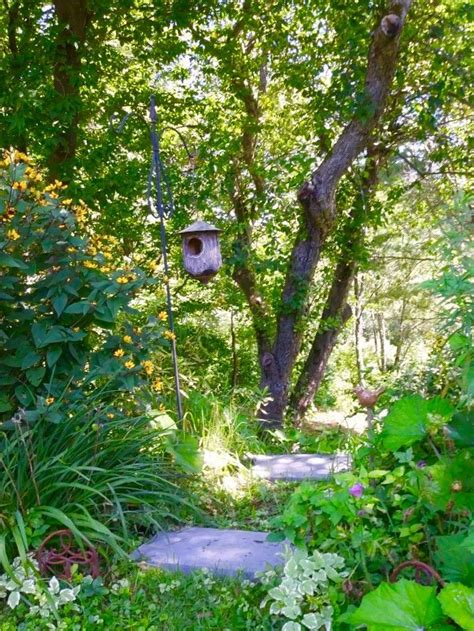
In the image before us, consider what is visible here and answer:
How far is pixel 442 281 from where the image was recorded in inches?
59.7

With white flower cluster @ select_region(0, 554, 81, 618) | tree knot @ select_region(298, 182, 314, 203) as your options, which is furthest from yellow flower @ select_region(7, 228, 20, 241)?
tree knot @ select_region(298, 182, 314, 203)

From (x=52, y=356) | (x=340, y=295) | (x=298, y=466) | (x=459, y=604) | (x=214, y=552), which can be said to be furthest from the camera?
(x=340, y=295)

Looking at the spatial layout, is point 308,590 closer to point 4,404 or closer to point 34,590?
point 34,590

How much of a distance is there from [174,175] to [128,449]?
3967 mm

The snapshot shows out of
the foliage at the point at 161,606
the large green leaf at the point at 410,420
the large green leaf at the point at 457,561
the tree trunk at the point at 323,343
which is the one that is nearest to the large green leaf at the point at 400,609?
the large green leaf at the point at 457,561

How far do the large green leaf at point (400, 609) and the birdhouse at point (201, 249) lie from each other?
2566 mm

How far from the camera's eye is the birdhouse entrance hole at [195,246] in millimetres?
3588

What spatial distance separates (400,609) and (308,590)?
0.39 metres

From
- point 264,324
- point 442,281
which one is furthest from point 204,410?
point 264,324

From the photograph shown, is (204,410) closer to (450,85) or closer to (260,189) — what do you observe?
(260,189)

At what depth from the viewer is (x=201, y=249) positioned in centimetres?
358

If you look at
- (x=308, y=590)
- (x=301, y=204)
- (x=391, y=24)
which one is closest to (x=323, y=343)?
(x=301, y=204)

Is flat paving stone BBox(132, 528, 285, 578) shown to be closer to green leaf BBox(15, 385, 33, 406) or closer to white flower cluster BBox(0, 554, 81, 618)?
white flower cluster BBox(0, 554, 81, 618)

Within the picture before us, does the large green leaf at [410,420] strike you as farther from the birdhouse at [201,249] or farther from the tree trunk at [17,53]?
the tree trunk at [17,53]
